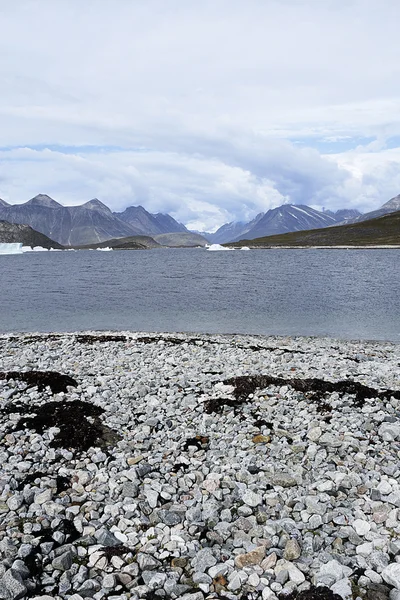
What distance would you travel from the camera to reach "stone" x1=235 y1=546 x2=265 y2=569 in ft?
24.9

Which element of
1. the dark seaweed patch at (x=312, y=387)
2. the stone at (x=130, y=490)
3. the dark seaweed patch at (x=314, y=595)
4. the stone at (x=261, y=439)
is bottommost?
the dark seaweed patch at (x=314, y=595)

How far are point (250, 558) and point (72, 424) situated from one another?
6.97 m

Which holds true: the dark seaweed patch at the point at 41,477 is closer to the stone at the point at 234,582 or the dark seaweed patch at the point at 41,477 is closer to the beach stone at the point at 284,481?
the stone at the point at 234,582

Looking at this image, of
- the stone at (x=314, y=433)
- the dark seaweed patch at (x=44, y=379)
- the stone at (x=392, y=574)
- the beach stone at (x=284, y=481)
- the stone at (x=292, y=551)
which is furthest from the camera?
the dark seaweed patch at (x=44, y=379)

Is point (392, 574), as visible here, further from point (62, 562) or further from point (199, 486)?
point (62, 562)

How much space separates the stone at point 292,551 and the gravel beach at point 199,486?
A: 5 cm

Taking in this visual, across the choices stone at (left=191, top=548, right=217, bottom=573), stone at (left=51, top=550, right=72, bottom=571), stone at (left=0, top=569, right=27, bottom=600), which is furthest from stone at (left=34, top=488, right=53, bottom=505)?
stone at (left=191, top=548, right=217, bottom=573)

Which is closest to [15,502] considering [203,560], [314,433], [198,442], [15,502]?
[15,502]

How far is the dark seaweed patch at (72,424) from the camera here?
12078mm

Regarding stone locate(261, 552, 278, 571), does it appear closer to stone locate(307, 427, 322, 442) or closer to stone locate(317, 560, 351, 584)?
stone locate(317, 560, 351, 584)

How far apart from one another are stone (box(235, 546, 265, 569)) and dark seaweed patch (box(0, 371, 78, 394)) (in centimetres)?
1035

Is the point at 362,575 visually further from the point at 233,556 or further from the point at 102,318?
the point at 102,318

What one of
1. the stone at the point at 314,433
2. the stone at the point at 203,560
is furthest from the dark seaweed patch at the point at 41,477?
the stone at the point at 314,433

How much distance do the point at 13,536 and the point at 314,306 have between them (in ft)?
150
